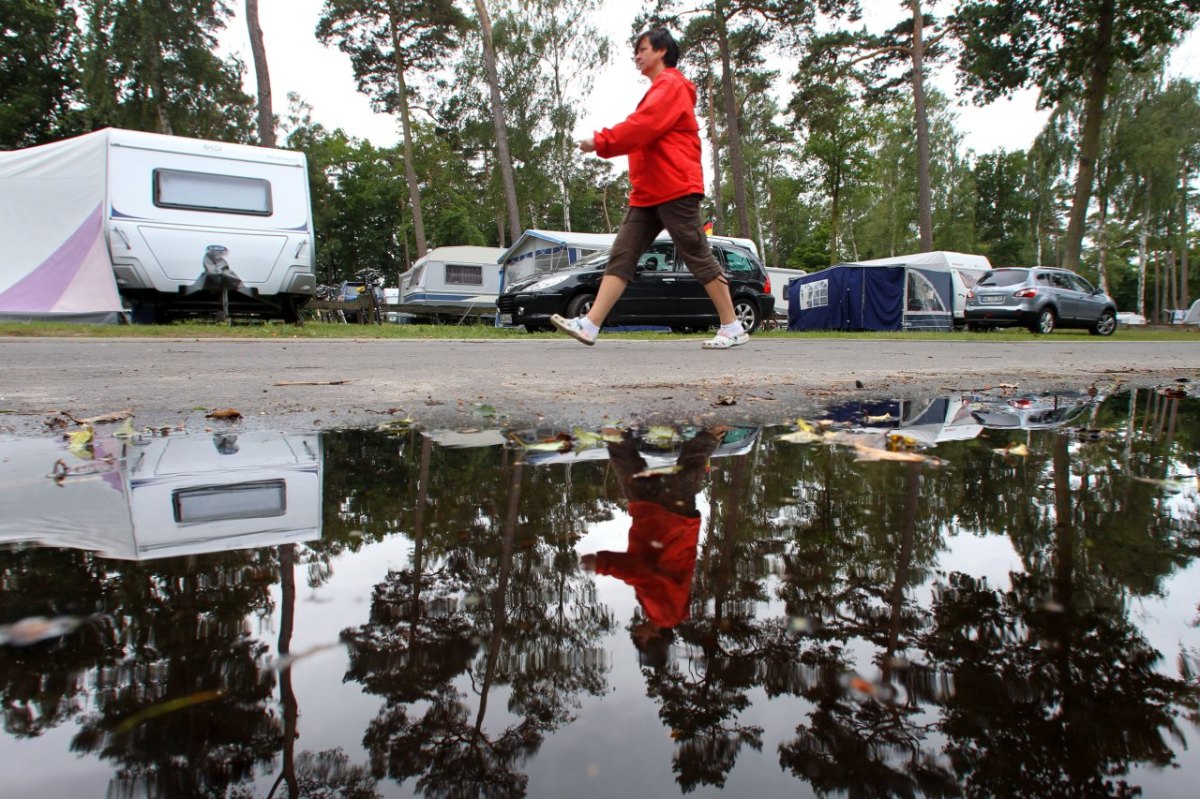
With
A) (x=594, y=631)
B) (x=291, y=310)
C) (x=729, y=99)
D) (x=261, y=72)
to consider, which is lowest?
(x=594, y=631)

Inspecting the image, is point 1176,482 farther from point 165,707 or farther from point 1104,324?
point 1104,324

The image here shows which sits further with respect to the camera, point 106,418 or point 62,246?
point 62,246

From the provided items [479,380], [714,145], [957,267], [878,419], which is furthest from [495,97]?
[878,419]

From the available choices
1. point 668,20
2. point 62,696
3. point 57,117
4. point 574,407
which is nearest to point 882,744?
point 62,696

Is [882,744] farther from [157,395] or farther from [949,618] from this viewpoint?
[157,395]

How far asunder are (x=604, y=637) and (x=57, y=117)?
117 ft

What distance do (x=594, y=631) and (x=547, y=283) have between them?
10.5 metres

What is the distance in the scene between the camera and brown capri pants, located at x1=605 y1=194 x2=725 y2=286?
5.04 meters

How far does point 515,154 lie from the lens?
29.8 meters

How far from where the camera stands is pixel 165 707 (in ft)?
2.22

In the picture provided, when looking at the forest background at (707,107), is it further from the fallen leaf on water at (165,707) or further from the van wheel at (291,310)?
the fallen leaf on water at (165,707)

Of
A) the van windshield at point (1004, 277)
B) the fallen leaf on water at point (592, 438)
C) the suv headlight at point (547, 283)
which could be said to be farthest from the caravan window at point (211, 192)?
the van windshield at point (1004, 277)

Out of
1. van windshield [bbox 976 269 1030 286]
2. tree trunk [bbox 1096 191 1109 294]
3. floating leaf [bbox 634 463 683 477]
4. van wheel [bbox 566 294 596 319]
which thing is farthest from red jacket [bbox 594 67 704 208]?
tree trunk [bbox 1096 191 1109 294]

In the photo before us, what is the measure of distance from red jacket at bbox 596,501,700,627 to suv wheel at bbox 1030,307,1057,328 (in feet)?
59.6
